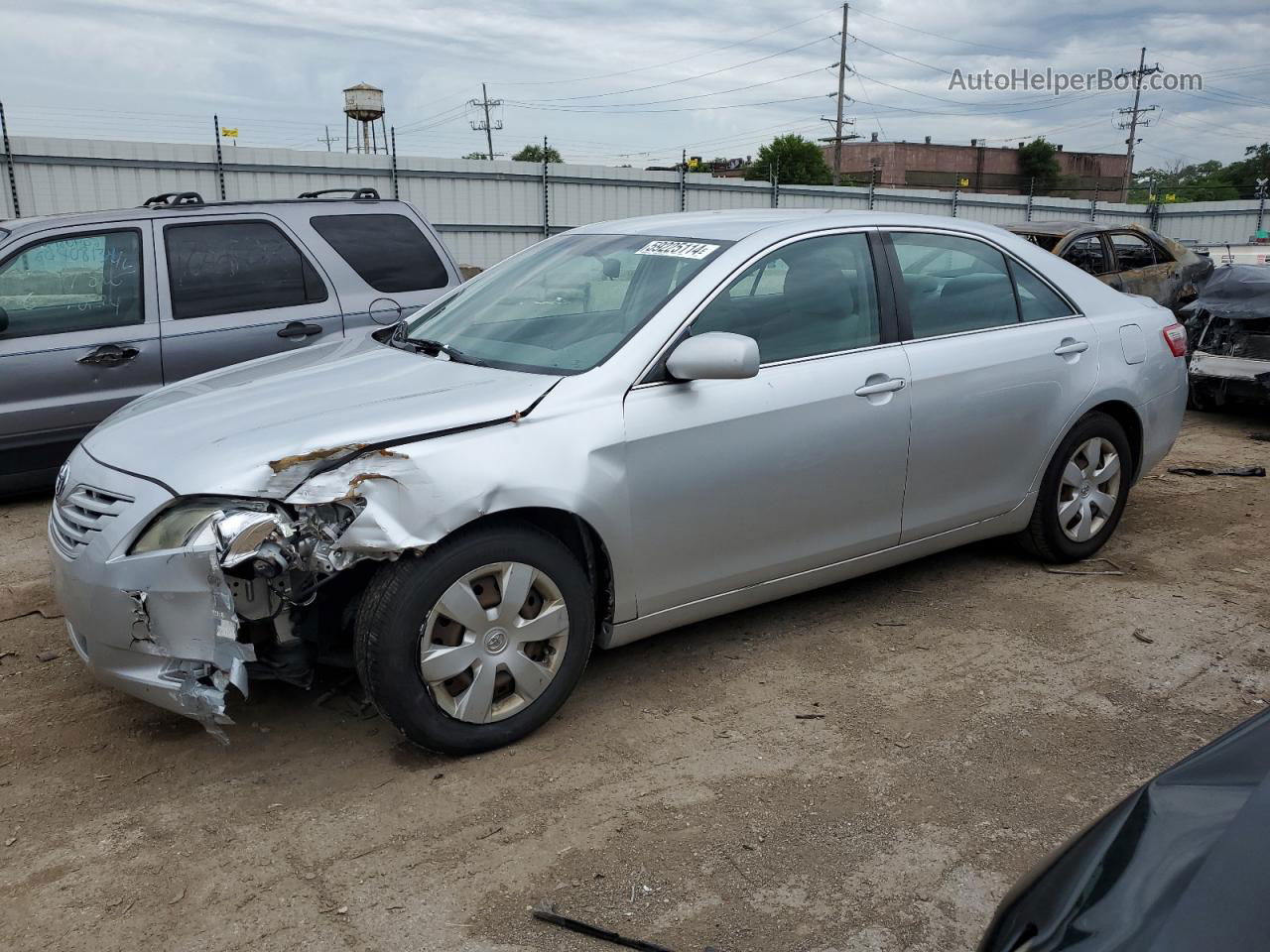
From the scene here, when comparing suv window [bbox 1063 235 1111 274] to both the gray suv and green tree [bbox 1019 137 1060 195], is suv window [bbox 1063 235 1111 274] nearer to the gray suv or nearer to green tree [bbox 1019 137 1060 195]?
the gray suv

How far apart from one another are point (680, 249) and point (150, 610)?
2.26 metres

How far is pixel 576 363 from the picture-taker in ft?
11.5

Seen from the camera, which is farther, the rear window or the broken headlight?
the rear window

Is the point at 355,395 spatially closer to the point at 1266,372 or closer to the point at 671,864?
the point at 671,864

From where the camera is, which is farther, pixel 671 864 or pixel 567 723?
pixel 567 723

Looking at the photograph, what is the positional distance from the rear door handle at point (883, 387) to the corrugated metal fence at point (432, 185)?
12.7m

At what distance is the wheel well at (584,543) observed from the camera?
3359 mm

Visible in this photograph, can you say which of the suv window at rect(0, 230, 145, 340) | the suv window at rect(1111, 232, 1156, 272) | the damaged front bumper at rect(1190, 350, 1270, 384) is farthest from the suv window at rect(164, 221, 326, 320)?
the suv window at rect(1111, 232, 1156, 272)

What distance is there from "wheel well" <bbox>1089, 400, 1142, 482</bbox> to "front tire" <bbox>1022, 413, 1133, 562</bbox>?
0.16 feet

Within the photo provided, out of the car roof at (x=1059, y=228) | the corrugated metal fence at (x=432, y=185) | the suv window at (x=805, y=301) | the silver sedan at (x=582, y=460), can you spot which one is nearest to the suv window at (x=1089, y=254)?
the car roof at (x=1059, y=228)

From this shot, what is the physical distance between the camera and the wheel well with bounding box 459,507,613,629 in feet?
11.0

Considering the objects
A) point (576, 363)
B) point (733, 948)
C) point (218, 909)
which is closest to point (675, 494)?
point (576, 363)

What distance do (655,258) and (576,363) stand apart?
2.35 ft

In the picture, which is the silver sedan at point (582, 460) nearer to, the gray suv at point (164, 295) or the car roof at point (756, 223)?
the car roof at point (756, 223)
